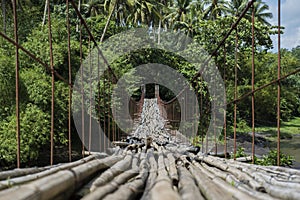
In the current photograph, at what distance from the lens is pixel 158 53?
1562cm

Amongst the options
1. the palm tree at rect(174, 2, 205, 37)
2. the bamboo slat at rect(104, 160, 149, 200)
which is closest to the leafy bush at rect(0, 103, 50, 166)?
the bamboo slat at rect(104, 160, 149, 200)

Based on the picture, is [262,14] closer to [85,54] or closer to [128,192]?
[85,54]

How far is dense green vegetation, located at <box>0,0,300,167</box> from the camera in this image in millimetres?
7629

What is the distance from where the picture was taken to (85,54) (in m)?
9.73

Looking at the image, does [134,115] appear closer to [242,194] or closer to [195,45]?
[195,45]

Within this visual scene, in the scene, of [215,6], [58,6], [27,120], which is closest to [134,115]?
[27,120]

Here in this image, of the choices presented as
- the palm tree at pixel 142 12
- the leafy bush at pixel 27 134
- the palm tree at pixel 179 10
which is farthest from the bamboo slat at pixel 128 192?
the palm tree at pixel 179 10

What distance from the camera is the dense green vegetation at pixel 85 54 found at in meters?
7.63

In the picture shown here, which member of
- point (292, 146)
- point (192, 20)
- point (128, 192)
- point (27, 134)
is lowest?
point (292, 146)

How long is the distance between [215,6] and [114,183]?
16184 mm

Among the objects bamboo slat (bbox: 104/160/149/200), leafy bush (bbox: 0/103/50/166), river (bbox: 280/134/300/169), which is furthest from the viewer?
river (bbox: 280/134/300/169)

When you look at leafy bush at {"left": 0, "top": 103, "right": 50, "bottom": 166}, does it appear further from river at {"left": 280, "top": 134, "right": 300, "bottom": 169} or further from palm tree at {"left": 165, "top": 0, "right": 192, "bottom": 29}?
palm tree at {"left": 165, "top": 0, "right": 192, "bottom": 29}

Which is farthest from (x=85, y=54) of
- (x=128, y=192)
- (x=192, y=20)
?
(x=128, y=192)

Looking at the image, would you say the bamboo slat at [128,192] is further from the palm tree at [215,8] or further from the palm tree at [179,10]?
the palm tree at [179,10]
